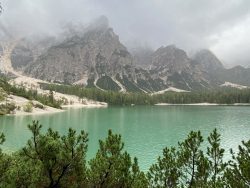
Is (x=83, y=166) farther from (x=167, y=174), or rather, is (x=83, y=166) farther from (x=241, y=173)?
(x=241, y=173)

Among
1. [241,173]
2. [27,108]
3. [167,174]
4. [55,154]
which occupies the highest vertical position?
[27,108]

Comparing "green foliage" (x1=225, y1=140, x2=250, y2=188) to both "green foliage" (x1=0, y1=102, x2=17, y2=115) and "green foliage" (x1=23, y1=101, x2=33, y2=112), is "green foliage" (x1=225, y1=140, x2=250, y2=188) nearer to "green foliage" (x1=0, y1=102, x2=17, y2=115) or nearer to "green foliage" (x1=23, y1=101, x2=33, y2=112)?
"green foliage" (x1=0, y1=102, x2=17, y2=115)

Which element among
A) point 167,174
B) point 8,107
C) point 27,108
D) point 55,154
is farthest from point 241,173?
point 27,108

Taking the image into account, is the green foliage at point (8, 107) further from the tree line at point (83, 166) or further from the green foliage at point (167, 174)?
the green foliage at point (167, 174)

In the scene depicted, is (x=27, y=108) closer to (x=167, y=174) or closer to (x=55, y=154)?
(x=55, y=154)

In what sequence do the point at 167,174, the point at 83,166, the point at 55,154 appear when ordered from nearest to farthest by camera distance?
1. the point at 55,154
2. the point at 167,174
3. the point at 83,166

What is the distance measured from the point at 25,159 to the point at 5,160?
1.50 meters

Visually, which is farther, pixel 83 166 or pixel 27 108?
pixel 27 108

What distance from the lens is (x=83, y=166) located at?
23.6m

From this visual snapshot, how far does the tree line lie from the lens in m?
20.7

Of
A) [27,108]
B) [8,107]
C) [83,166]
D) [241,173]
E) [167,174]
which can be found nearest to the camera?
[241,173]

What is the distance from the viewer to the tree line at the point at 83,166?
68.0 ft

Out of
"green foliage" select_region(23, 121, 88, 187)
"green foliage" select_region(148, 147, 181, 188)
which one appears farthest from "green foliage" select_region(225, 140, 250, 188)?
"green foliage" select_region(23, 121, 88, 187)

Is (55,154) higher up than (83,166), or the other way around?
(55,154)
